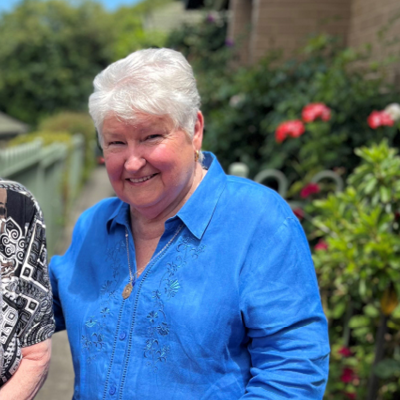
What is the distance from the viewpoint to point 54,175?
25.6 ft

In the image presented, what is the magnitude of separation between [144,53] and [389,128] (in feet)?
8.89

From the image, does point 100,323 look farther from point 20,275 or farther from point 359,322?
point 359,322

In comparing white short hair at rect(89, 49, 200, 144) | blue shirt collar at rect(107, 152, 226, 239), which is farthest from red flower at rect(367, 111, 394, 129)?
white short hair at rect(89, 49, 200, 144)

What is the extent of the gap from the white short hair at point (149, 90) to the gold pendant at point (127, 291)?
49 cm

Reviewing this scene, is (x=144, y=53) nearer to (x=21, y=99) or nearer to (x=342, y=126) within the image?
(x=342, y=126)

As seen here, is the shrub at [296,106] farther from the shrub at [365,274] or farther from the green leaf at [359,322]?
the green leaf at [359,322]

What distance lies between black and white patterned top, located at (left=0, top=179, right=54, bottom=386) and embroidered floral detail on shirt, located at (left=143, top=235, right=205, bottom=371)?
0.35 meters

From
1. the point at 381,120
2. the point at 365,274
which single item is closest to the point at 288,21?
the point at 381,120

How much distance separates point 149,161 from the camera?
1.62 metres

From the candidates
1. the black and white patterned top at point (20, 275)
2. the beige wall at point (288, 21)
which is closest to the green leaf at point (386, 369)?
the black and white patterned top at point (20, 275)

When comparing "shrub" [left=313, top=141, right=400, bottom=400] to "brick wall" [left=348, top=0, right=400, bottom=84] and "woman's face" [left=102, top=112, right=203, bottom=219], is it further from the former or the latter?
"brick wall" [left=348, top=0, right=400, bottom=84]

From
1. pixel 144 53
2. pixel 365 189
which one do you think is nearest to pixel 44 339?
pixel 144 53

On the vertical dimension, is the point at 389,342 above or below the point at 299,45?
below

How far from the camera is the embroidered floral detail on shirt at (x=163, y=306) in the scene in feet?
5.12
